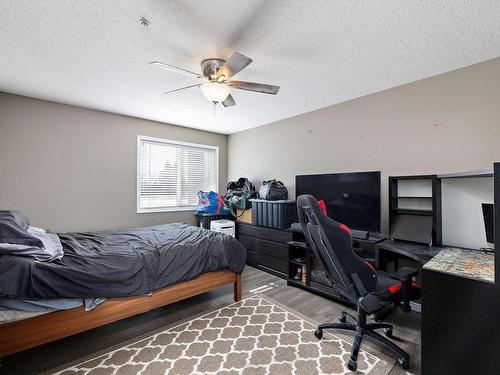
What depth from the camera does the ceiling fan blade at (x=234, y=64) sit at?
1.76 m

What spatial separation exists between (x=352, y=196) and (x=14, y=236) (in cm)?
325

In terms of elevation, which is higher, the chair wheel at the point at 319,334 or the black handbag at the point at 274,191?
the black handbag at the point at 274,191

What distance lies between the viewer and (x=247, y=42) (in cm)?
193

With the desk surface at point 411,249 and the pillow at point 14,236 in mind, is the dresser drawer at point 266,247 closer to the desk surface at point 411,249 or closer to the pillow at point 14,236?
the desk surface at point 411,249

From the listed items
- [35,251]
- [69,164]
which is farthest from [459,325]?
[69,164]

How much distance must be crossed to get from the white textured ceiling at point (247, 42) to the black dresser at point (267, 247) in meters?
1.98

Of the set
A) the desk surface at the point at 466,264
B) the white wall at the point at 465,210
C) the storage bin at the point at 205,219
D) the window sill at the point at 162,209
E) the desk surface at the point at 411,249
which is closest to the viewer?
the desk surface at the point at 466,264

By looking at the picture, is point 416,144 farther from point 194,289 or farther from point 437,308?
point 194,289

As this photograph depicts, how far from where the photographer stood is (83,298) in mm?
1834

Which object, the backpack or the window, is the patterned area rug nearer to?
the backpack

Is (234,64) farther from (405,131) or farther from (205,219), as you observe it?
(205,219)

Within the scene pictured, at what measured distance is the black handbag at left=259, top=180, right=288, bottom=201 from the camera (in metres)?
3.72

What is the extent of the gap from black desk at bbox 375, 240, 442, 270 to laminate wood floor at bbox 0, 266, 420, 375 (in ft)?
1.86

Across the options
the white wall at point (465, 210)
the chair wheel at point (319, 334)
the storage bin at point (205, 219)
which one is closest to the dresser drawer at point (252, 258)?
the storage bin at point (205, 219)
